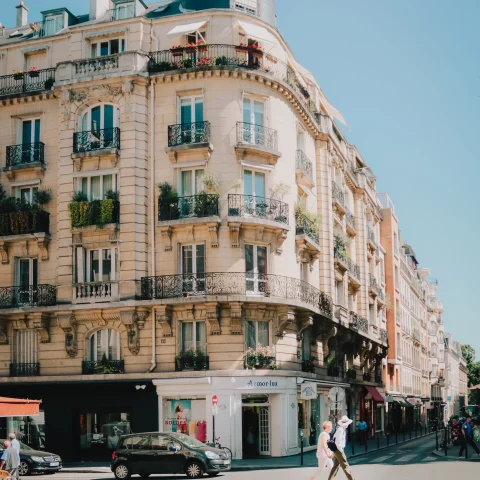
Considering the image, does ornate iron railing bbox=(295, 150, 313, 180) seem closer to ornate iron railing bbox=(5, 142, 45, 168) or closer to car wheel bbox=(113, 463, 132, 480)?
ornate iron railing bbox=(5, 142, 45, 168)

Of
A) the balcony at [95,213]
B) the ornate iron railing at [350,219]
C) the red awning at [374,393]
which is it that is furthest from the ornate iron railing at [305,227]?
the red awning at [374,393]

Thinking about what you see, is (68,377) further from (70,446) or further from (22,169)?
(22,169)

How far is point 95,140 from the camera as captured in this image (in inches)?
1358

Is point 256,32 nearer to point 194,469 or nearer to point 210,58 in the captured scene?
point 210,58

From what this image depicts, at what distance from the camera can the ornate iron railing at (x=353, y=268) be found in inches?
1869

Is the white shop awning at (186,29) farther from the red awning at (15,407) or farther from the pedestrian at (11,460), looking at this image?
the pedestrian at (11,460)

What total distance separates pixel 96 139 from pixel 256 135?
6926mm

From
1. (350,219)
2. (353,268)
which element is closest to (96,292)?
(353,268)

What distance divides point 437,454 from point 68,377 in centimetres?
1581

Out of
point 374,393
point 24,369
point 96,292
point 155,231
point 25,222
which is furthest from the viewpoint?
point 374,393

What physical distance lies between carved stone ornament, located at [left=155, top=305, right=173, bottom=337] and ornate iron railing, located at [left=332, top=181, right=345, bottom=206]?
15.5m

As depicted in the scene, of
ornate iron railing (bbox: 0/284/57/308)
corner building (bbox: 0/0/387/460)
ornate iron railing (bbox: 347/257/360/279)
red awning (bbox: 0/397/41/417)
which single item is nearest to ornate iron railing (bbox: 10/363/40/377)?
corner building (bbox: 0/0/387/460)

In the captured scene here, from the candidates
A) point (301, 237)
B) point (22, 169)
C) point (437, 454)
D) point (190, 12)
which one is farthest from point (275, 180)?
point (437, 454)

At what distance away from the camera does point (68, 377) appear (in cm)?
3347
